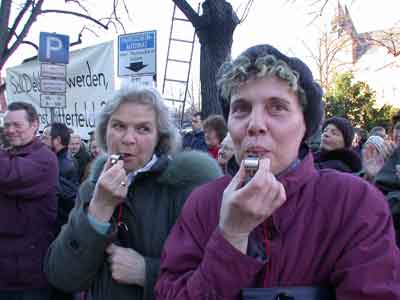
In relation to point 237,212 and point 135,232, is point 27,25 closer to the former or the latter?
point 135,232

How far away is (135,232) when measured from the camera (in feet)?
7.57

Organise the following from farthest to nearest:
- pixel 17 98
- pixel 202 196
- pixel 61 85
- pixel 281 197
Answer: pixel 17 98 < pixel 61 85 < pixel 202 196 < pixel 281 197

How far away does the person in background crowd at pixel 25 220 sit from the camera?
3863 millimetres

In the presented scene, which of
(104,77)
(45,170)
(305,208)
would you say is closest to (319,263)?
(305,208)

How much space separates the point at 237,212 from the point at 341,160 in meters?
3.72

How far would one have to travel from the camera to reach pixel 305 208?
57.6 inches

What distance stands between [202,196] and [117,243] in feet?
2.56

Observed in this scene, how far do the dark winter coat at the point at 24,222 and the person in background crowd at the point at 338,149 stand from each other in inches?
92.0

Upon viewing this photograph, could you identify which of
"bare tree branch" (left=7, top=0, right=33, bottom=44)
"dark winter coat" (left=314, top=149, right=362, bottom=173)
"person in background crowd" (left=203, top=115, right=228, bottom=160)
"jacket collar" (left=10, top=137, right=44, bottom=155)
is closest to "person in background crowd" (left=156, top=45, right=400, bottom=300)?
"jacket collar" (left=10, top=137, right=44, bottom=155)

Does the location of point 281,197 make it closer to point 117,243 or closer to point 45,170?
point 117,243

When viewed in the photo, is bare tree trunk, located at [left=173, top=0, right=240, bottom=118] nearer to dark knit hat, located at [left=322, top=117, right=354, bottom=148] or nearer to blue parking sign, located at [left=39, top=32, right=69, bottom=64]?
blue parking sign, located at [left=39, top=32, right=69, bottom=64]

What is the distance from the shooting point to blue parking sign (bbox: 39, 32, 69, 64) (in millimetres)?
7793

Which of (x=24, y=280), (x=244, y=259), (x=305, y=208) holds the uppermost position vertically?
(x=305, y=208)

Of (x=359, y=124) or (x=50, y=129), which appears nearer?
(x=50, y=129)
